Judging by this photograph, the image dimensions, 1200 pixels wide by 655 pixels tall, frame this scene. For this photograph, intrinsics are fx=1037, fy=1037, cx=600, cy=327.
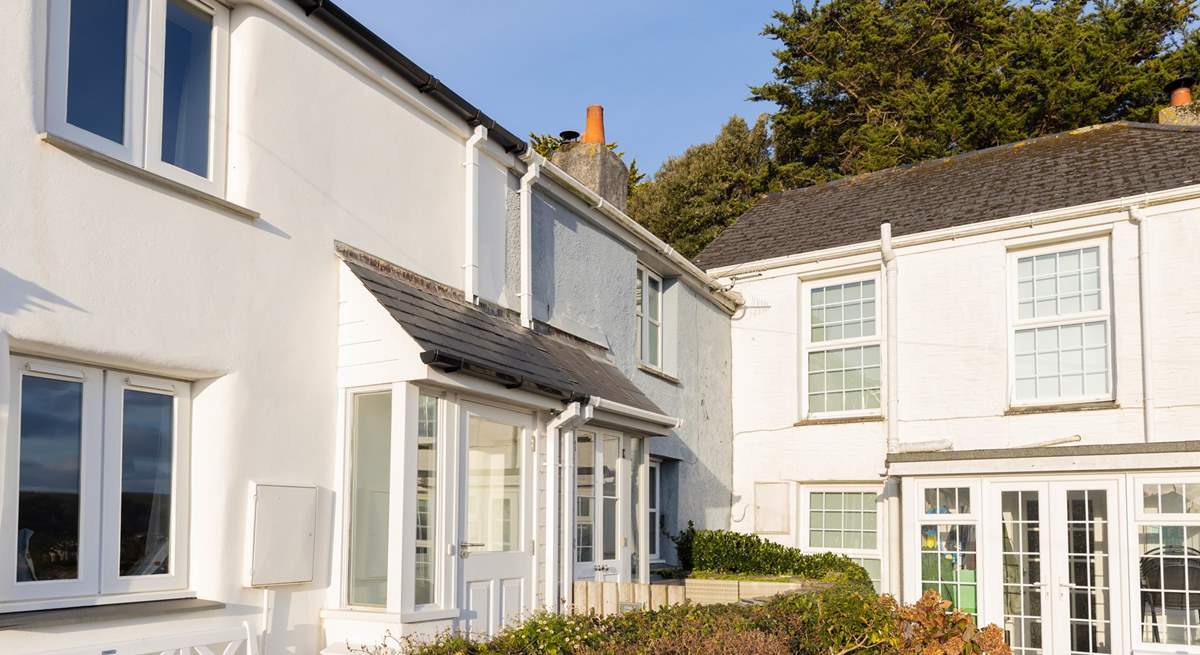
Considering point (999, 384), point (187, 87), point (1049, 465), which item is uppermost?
point (187, 87)

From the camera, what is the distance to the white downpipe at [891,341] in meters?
15.0

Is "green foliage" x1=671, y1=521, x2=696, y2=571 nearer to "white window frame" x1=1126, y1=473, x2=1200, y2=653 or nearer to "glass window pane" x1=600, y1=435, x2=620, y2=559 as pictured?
"glass window pane" x1=600, y1=435, x2=620, y2=559

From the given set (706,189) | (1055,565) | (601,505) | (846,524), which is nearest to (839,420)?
A: (846,524)

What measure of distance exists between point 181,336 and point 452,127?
12.9 feet

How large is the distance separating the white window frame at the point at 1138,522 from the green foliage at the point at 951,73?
17258 mm

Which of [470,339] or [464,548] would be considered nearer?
[464,548]

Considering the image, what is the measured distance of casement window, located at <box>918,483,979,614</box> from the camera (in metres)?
12.8

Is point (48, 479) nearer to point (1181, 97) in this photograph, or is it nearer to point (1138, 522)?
point (1138, 522)

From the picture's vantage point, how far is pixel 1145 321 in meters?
13.3

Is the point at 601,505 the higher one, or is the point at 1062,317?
the point at 1062,317

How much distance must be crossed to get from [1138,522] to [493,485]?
24.7 ft

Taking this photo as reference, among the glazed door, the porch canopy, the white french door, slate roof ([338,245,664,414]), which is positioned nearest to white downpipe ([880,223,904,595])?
the white french door

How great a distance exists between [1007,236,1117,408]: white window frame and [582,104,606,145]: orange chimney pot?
19.9ft

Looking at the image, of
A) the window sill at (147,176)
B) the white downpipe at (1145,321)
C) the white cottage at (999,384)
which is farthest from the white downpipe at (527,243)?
the white downpipe at (1145,321)
